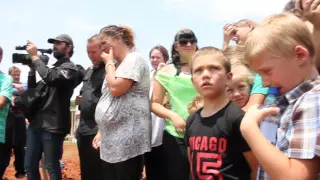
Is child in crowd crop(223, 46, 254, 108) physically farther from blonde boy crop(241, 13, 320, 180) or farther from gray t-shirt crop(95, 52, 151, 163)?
blonde boy crop(241, 13, 320, 180)

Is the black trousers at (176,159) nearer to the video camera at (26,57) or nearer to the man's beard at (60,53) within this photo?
the man's beard at (60,53)

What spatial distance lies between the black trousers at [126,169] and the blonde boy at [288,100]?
6.56ft

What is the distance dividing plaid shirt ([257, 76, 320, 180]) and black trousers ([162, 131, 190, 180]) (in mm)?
1796

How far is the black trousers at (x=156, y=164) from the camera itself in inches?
136

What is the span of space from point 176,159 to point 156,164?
0.39 metres

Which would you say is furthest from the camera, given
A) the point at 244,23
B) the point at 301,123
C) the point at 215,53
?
the point at 244,23

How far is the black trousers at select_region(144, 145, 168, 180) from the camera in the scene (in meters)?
3.46

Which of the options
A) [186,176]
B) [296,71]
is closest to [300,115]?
[296,71]

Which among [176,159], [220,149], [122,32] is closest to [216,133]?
[220,149]

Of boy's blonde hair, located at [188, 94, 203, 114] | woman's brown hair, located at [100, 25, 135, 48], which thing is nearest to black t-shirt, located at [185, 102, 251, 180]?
Answer: boy's blonde hair, located at [188, 94, 203, 114]

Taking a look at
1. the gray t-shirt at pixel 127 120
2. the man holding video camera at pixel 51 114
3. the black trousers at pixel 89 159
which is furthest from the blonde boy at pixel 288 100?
the man holding video camera at pixel 51 114

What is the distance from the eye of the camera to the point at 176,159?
317 centimetres

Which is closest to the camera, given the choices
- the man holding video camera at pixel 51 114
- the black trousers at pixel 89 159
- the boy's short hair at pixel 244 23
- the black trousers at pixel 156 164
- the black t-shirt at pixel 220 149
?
the black t-shirt at pixel 220 149

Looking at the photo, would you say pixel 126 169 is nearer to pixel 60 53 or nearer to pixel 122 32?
pixel 122 32
